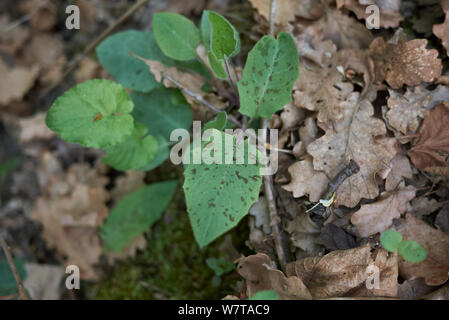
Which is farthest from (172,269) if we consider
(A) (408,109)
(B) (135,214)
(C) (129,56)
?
(A) (408,109)

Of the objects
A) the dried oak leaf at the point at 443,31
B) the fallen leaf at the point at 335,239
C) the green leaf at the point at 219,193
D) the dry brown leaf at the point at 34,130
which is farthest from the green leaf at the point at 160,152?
the dried oak leaf at the point at 443,31

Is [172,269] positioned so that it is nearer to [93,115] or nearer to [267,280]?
[267,280]

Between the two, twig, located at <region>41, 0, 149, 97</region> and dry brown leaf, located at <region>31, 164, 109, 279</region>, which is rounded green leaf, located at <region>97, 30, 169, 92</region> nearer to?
twig, located at <region>41, 0, 149, 97</region>

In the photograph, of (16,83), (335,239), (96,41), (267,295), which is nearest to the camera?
(267,295)

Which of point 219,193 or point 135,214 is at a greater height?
point 219,193

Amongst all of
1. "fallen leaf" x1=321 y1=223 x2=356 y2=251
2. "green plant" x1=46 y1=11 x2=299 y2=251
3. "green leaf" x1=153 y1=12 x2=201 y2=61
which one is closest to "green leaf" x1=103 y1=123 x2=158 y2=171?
"green plant" x1=46 y1=11 x2=299 y2=251

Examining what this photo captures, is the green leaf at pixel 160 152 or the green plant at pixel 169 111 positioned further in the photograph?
the green leaf at pixel 160 152

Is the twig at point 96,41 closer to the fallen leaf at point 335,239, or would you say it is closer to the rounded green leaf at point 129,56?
the rounded green leaf at point 129,56
